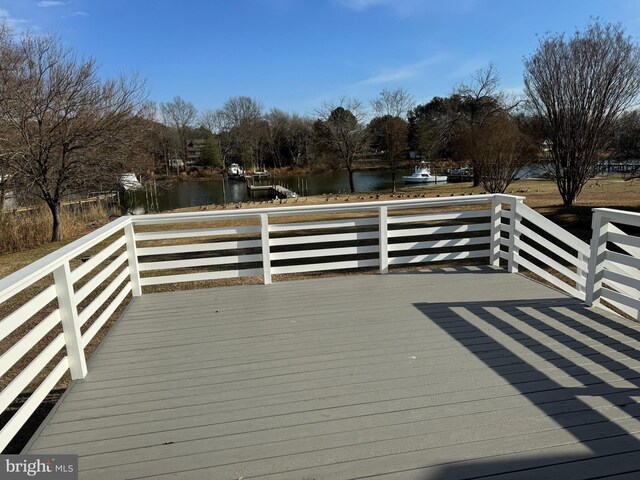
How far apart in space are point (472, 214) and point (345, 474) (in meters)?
3.99

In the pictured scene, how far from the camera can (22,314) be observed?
2182 mm

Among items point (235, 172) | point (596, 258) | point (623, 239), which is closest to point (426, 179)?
point (235, 172)

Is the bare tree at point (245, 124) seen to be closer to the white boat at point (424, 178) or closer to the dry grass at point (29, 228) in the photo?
the white boat at point (424, 178)

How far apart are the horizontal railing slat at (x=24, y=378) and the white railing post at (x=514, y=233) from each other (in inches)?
184

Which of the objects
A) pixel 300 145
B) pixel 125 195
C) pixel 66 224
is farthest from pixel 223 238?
pixel 300 145

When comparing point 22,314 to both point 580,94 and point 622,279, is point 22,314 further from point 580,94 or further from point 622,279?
point 580,94

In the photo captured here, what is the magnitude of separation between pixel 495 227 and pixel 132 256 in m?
4.34

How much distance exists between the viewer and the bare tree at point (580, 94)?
1194 centimetres

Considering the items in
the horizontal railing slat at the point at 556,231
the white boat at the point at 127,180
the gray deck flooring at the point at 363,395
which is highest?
the white boat at the point at 127,180

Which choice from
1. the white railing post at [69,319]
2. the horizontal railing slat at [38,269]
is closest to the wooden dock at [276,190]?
the horizontal railing slat at [38,269]

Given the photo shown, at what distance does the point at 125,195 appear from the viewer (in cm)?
3086

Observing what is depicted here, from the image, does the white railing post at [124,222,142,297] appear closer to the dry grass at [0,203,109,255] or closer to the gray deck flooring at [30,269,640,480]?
the gray deck flooring at [30,269,640,480]

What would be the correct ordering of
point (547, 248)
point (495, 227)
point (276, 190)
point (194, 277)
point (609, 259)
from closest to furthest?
A: 1. point (609, 259)
2. point (547, 248)
3. point (194, 277)
4. point (495, 227)
5. point (276, 190)

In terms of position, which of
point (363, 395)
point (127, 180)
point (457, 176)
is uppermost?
point (127, 180)
